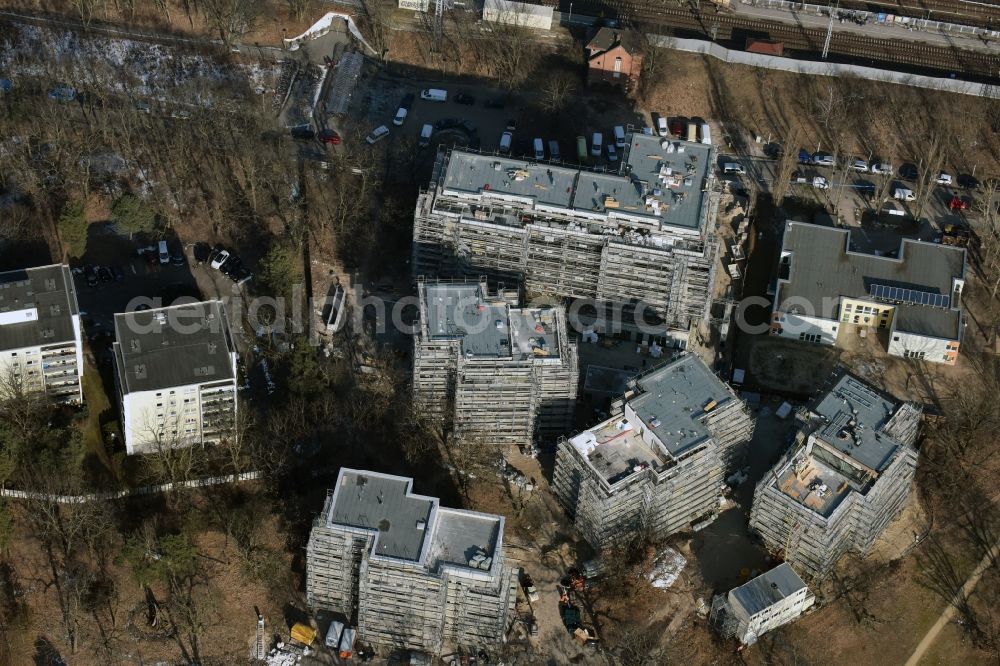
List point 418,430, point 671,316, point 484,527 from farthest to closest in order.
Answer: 1. point 671,316
2. point 418,430
3. point 484,527

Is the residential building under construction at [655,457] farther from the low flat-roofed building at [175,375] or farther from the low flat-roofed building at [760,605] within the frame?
the low flat-roofed building at [175,375]

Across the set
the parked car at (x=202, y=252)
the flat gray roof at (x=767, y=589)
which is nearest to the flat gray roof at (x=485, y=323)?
the flat gray roof at (x=767, y=589)

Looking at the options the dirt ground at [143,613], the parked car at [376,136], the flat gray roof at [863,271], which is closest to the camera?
the dirt ground at [143,613]

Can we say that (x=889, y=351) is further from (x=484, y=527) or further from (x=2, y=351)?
(x=2, y=351)

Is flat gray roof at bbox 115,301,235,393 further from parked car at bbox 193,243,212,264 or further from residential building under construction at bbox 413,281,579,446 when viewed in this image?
residential building under construction at bbox 413,281,579,446

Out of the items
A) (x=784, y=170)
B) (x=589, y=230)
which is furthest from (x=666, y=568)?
(x=784, y=170)

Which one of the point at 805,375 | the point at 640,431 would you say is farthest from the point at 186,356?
the point at 805,375

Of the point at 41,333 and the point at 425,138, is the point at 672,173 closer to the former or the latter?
the point at 425,138
